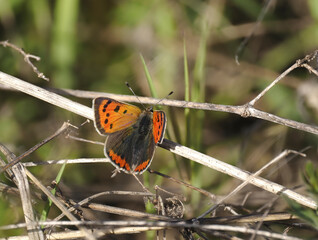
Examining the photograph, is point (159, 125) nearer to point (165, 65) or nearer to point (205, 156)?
point (205, 156)

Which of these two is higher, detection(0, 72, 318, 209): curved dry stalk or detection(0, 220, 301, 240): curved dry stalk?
detection(0, 72, 318, 209): curved dry stalk

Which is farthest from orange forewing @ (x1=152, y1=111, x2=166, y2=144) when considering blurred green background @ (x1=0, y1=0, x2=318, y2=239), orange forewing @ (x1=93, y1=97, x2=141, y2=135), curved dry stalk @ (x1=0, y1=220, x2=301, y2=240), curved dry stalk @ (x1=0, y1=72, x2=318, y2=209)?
blurred green background @ (x1=0, y1=0, x2=318, y2=239)

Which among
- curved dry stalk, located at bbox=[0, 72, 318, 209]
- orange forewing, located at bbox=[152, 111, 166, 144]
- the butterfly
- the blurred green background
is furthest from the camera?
the blurred green background

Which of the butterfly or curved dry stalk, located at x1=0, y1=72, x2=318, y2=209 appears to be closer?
curved dry stalk, located at x1=0, y1=72, x2=318, y2=209

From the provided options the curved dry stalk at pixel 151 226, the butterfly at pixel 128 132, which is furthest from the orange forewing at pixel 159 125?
the curved dry stalk at pixel 151 226

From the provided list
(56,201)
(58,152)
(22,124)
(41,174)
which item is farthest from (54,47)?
(56,201)

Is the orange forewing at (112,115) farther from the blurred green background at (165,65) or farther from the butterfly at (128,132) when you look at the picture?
the blurred green background at (165,65)

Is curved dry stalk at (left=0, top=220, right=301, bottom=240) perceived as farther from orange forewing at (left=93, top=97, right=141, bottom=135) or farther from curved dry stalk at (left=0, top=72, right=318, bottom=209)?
orange forewing at (left=93, top=97, right=141, bottom=135)

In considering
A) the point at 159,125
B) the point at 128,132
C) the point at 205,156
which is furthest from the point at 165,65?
the point at 205,156
